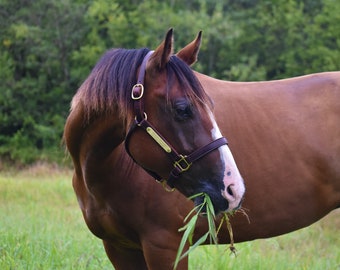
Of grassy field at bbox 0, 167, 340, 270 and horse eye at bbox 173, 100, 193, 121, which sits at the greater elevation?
horse eye at bbox 173, 100, 193, 121

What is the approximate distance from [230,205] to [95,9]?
74.3 feet

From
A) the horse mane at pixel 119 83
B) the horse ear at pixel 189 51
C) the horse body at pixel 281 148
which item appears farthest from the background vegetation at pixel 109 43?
the horse ear at pixel 189 51

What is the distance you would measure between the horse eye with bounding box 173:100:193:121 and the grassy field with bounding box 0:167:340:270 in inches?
49.8

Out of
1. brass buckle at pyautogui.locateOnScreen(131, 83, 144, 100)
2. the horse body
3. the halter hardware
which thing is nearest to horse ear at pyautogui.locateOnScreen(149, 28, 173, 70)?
brass buckle at pyautogui.locateOnScreen(131, 83, 144, 100)

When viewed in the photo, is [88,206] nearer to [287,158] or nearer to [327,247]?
[287,158]

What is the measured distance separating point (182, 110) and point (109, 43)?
23755mm

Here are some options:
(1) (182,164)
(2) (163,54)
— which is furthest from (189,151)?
(2) (163,54)

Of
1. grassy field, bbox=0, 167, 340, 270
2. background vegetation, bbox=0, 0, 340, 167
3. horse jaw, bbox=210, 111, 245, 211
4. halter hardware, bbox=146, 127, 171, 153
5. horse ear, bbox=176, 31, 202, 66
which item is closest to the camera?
horse jaw, bbox=210, 111, 245, 211

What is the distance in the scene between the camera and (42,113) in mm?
24078

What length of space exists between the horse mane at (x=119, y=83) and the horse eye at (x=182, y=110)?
5 cm

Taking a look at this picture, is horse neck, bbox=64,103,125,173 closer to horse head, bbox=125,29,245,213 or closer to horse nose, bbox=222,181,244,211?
horse head, bbox=125,29,245,213

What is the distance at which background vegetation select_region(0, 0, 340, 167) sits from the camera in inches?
913

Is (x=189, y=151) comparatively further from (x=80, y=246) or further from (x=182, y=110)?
(x=80, y=246)

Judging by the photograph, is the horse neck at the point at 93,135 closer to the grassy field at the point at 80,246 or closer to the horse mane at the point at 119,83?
the horse mane at the point at 119,83
